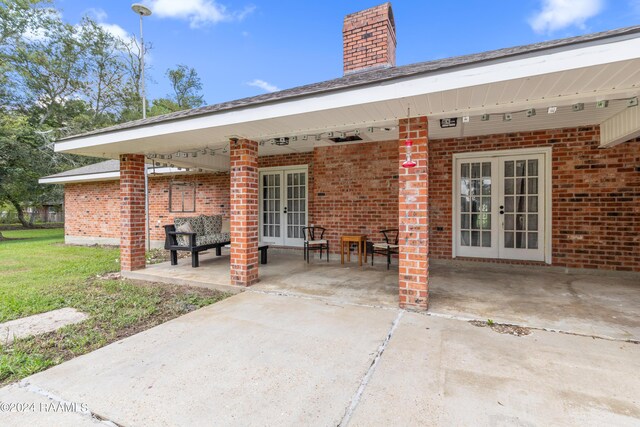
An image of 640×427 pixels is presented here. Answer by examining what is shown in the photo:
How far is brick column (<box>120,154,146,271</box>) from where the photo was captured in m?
5.64

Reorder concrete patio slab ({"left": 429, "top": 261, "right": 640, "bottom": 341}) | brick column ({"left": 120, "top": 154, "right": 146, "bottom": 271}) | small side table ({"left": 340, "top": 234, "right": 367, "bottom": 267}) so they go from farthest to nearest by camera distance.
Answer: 1. small side table ({"left": 340, "top": 234, "right": 367, "bottom": 267})
2. brick column ({"left": 120, "top": 154, "right": 146, "bottom": 271})
3. concrete patio slab ({"left": 429, "top": 261, "right": 640, "bottom": 341})

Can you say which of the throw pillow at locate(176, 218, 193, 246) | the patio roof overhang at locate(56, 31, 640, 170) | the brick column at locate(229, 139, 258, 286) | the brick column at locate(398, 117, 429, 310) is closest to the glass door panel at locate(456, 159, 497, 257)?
the patio roof overhang at locate(56, 31, 640, 170)

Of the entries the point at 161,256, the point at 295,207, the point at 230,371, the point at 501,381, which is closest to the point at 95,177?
the point at 161,256

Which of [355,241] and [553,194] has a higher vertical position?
[553,194]

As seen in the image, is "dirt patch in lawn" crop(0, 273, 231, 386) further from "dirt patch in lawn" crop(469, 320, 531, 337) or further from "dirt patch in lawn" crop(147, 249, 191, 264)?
"dirt patch in lawn" crop(469, 320, 531, 337)

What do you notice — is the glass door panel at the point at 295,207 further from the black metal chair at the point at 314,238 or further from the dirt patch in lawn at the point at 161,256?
the dirt patch in lawn at the point at 161,256

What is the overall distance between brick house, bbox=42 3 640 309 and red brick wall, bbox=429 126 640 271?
0.02 meters

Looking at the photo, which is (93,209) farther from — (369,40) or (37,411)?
(37,411)

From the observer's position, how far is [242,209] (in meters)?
4.57

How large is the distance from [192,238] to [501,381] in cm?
544

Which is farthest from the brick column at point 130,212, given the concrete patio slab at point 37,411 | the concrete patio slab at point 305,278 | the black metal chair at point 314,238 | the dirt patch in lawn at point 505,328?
the dirt patch in lawn at point 505,328

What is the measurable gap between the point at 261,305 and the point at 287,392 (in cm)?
187

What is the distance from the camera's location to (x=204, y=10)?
1617 centimetres

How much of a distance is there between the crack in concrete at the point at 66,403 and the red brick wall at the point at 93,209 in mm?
9411
